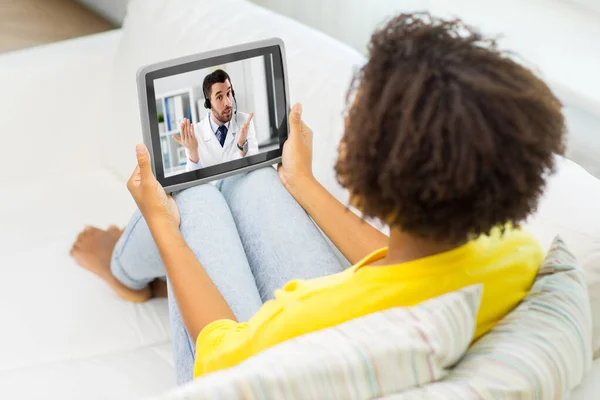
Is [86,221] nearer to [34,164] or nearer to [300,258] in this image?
[34,164]

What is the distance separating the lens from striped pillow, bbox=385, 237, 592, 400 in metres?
0.65

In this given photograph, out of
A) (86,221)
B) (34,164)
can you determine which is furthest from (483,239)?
(34,164)

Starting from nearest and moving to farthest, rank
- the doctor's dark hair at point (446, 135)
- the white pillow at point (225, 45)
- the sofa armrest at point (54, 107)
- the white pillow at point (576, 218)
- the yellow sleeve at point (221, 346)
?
1. the doctor's dark hair at point (446, 135)
2. the yellow sleeve at point (221, 346)
3. the white pillow at point (576, 218)
4. the white pillow at point (225, 45)
5. the sofa armrest at point (54, 107)

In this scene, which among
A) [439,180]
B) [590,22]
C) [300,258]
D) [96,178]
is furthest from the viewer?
[96,178]

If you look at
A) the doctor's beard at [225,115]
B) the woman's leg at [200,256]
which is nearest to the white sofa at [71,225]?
the woman's leg at [200,256]

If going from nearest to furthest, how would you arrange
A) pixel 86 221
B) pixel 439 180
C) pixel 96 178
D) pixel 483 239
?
pixel 439 180 → pixel 483 239 → pixel 86 221 → pixel 96 178

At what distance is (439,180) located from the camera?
0.63 meters

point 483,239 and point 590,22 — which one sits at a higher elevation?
point 590,22

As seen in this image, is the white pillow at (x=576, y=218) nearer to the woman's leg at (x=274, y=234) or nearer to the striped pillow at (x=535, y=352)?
the striped pillow at (x=535, y=352)

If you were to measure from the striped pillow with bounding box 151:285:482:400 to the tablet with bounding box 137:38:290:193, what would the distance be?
530 mm

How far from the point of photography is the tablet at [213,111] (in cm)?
111

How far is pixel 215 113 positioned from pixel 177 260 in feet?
0.86

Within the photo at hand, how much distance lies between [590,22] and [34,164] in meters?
1.19

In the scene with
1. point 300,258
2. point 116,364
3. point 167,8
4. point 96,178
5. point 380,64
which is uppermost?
point 380,64
